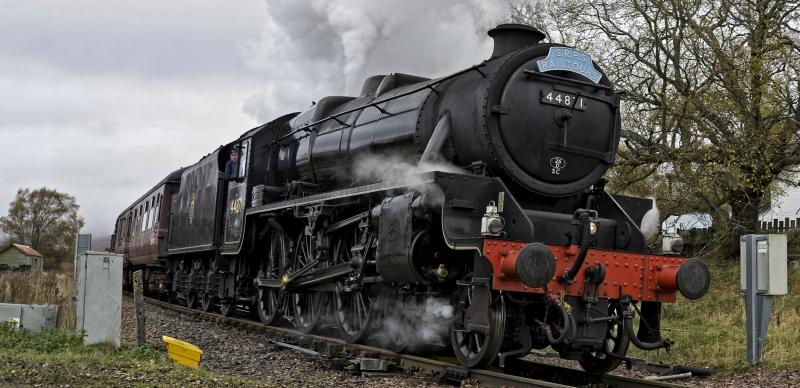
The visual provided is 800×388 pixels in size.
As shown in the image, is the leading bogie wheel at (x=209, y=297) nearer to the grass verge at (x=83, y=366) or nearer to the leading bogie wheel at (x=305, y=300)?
the leading bogie wheel at (x=305, y=300)

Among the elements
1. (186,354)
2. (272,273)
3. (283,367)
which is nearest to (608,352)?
(283,367)

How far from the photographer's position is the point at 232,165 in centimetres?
1324

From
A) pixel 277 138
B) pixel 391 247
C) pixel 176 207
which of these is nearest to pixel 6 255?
pixel 176 207

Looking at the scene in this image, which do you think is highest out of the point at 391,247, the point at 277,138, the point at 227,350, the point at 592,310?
the point at 277,138

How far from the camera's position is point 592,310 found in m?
7.13

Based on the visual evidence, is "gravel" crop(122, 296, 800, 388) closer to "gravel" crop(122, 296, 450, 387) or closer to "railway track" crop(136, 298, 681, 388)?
"gravel" crop(122, 296, 450, 387)

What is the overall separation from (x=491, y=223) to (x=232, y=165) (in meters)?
7.46

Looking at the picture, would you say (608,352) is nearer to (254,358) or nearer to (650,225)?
(650,225)

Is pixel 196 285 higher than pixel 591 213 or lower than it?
lower

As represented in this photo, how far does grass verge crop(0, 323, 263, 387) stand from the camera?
19.3ft

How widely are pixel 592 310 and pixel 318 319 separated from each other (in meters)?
4.57

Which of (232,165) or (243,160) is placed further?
(232,165)

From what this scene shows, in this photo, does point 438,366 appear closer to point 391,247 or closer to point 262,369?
point 391,247

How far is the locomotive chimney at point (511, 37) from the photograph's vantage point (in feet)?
27.0
